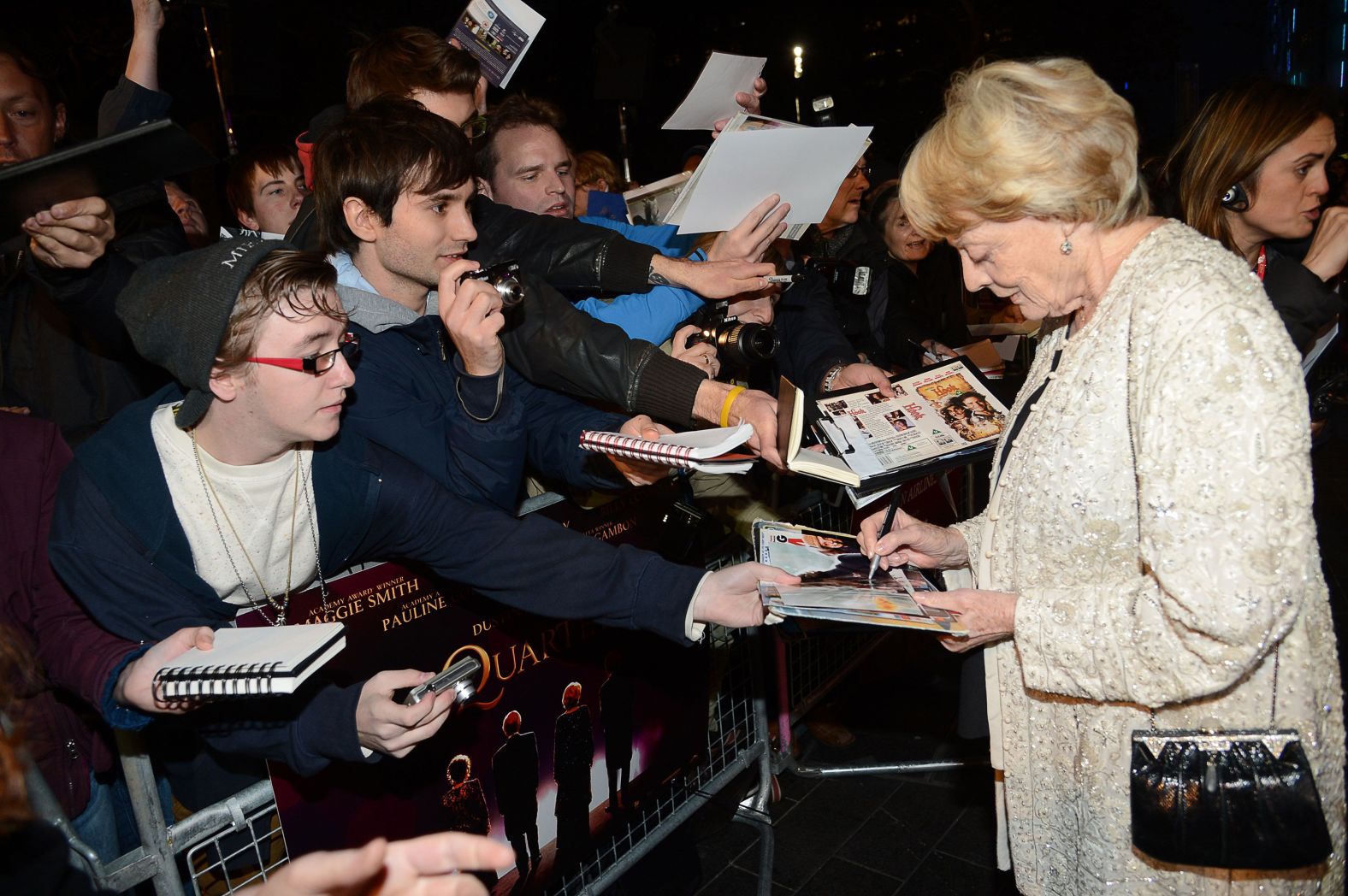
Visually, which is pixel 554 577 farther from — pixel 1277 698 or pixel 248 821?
pixel 1277 698

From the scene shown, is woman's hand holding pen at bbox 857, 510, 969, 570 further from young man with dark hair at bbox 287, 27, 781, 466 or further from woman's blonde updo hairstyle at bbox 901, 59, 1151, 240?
woman's blonde updo hairstyle at bbox 901, 59, 1151, 240

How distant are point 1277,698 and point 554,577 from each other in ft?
5.67

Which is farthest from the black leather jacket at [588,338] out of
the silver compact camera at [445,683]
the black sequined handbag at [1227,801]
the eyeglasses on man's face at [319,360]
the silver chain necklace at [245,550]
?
the black sequined handbag at [1227,801]

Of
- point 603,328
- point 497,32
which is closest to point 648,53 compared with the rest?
point 497,32

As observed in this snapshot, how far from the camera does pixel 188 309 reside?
2.06m

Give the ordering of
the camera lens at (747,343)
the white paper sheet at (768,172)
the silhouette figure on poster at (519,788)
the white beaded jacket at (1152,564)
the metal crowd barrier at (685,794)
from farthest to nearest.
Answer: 1. the camera lens at (747,343)
2. the white paper sheet at (768,172)
3. the silhouette figure on poster at (519,788)
4. the metal crowd barrier at (685,794)
5. the white beaded jacket at (1152,564)

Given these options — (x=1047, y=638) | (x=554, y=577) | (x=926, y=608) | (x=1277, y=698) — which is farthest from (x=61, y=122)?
(x=1277, y=698)

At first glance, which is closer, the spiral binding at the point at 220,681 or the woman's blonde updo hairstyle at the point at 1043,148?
the spiral binding at the point at 220,681

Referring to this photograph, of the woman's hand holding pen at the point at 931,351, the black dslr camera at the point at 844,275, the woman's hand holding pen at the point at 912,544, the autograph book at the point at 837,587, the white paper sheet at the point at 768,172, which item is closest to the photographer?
the autograph book at the point at 837,587

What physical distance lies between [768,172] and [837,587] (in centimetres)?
146

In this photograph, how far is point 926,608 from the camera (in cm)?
201

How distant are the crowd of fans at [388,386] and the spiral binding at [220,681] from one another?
→ 143mm

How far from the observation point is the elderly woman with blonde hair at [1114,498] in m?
1.60

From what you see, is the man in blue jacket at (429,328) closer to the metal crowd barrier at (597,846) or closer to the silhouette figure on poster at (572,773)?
the silhouette figure on poster at (572,773)
